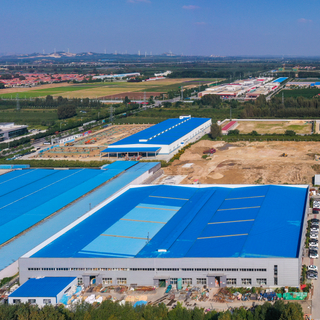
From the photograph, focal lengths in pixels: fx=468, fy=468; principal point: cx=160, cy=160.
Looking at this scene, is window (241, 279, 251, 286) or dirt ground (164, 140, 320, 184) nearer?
window (241, 279, 251, 286)

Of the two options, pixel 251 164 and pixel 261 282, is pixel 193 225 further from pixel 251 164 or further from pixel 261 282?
pixel 251 164

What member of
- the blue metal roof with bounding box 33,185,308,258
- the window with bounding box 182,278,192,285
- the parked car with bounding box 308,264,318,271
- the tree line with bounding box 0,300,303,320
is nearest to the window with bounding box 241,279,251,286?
the blue metal roof with bounding box 33,185,308,258

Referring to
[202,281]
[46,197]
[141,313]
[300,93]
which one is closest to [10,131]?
[46,197]

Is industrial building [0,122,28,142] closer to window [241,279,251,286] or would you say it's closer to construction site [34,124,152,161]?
construction site [34,124,152,161]

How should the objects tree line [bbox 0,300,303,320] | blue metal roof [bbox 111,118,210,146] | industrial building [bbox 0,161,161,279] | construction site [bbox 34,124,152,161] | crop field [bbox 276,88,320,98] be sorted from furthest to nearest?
crop field [bbox 276,88,320,98] → blue metal roof [bbox 111,118,210,146] → construction site [bbox 34,124,152,161] → industrial building [bbox 0,161,161,279] → tree line [bbox 0,300,303,320]

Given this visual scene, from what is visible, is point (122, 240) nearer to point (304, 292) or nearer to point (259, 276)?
point (259, 276)
